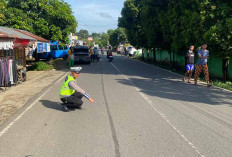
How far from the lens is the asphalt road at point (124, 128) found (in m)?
4.72

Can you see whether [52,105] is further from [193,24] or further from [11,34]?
[193,24]

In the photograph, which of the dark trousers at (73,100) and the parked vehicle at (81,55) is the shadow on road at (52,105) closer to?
the dark trousers at (73,100)

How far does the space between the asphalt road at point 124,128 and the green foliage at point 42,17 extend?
44.2 feet

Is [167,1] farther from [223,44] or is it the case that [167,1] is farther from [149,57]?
[149,57]

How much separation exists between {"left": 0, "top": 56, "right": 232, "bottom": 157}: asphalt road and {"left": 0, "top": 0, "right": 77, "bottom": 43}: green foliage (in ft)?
44.2

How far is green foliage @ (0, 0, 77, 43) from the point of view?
2073cm

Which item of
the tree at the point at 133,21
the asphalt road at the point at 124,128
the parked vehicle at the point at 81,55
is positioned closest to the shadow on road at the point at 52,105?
the asphalt road at the point at 124,128

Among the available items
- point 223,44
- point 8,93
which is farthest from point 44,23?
point 223,44

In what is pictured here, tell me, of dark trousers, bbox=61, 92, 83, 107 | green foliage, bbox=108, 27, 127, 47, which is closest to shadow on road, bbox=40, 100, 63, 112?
dark trousers, bbox=61, 92, 83, 107

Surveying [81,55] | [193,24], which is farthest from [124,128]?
[81,55]

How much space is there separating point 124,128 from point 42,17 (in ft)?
65.4

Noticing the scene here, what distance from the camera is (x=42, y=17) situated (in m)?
23.5

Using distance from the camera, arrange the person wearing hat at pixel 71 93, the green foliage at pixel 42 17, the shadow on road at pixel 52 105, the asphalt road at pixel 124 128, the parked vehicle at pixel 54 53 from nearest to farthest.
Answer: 1. the asphalt road at pixel 124 128
2. the person wearing hat at pixel 71 93
3. the shadow on road at pixel 52 105
4. the green foliage at pixel 42 17
5. the parked vehicle at pixel 54 53

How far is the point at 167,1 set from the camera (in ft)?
68.1
